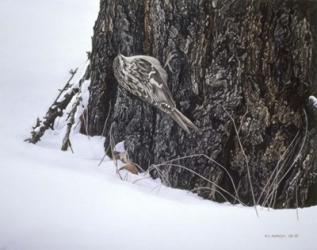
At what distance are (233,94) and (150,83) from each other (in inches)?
11.3

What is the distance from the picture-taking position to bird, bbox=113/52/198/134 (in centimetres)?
187

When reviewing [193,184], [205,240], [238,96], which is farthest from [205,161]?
[205,240]

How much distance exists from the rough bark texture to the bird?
0.08 ft

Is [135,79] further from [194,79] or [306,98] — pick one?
[306,98]

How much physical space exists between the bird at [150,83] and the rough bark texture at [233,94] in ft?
0.08

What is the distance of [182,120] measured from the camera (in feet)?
6.14

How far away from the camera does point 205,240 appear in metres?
1.57

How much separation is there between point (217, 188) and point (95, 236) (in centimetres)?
51
